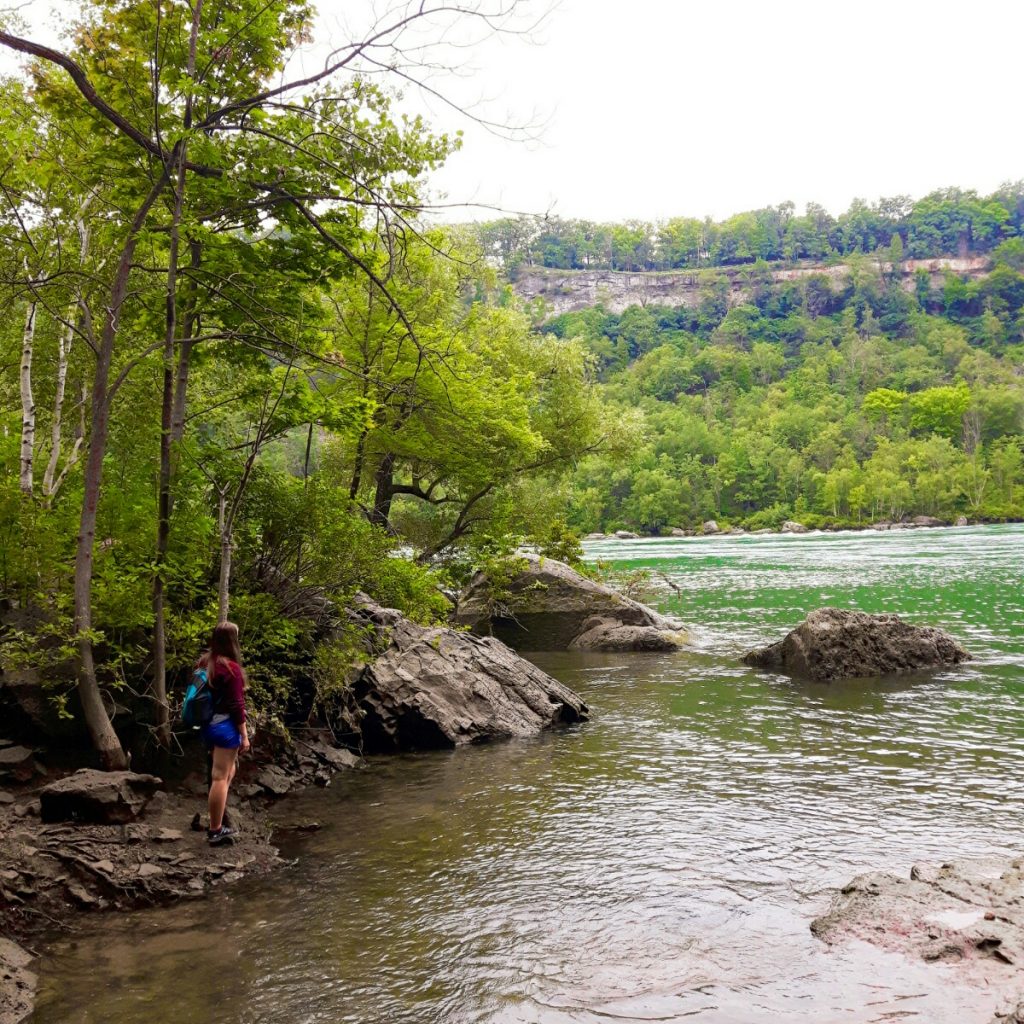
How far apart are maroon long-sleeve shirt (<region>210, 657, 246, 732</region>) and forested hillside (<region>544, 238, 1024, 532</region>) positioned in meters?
65.0

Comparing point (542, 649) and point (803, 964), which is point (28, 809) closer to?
point (803, 964)

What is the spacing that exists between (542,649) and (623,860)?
15230mm

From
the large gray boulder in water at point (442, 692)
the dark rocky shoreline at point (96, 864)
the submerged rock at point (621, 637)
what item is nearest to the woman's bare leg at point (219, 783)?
the dark rocky shoreline at point (96, 864)

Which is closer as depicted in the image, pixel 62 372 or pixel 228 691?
pixel 228 691

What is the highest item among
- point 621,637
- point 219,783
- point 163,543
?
point 163,543

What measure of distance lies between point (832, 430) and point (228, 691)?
467ft

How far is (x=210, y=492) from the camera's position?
990 cm

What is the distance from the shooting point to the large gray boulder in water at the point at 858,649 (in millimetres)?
16047

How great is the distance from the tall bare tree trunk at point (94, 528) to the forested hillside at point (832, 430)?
6504 centimetres

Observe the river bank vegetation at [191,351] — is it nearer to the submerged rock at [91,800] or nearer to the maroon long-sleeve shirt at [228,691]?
the submerged rock at [91,800]

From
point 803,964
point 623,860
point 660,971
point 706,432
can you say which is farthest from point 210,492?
point 706,432

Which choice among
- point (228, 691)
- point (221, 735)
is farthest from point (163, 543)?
point (221, 735)

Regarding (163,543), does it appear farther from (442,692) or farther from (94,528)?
(442,692)

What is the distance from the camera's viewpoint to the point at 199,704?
724 centimetres
